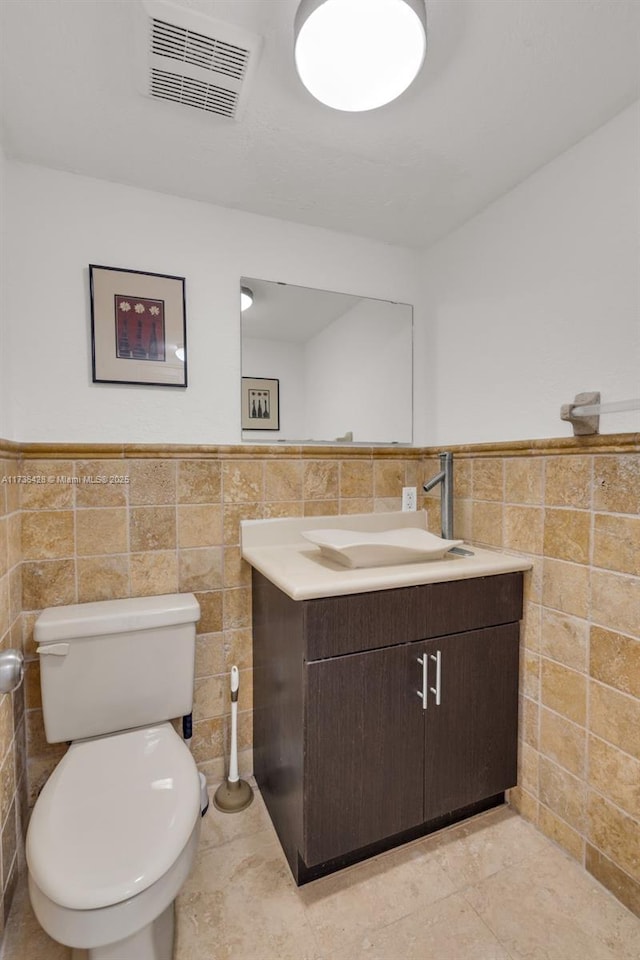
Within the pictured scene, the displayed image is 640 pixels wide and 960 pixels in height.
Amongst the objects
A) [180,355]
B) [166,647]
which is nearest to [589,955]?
[166,647]

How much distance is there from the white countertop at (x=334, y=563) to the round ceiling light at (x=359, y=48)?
1180 mm

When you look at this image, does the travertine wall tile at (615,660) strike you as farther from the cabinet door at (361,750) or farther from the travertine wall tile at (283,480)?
the travertine wall tile at (283,480)

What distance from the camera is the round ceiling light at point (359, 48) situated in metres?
0.86

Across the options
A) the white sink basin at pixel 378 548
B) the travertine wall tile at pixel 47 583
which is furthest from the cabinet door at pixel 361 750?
the travertine wall tile at pixel 47 583

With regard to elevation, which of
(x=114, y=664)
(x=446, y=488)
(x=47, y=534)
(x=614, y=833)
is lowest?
(x=614, y=833)

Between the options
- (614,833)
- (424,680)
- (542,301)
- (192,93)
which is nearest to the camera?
(192,93)

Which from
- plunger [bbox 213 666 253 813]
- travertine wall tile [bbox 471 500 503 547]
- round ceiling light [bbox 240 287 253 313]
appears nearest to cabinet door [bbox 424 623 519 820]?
travertine wall tile [bbox 471 500 503 547]

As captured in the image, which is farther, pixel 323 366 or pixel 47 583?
pixel 323 366

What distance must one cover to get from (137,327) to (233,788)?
1680mm

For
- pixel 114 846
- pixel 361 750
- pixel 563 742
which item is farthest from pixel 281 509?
pixel 563 742

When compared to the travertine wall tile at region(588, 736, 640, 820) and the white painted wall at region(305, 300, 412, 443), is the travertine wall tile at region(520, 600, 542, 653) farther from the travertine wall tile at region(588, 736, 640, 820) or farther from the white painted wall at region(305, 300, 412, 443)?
the white painted wall at region(305, 300, 412, 443)

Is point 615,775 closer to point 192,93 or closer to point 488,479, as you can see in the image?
point 488,479

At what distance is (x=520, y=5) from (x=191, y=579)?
5.78ft

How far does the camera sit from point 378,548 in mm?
1408
